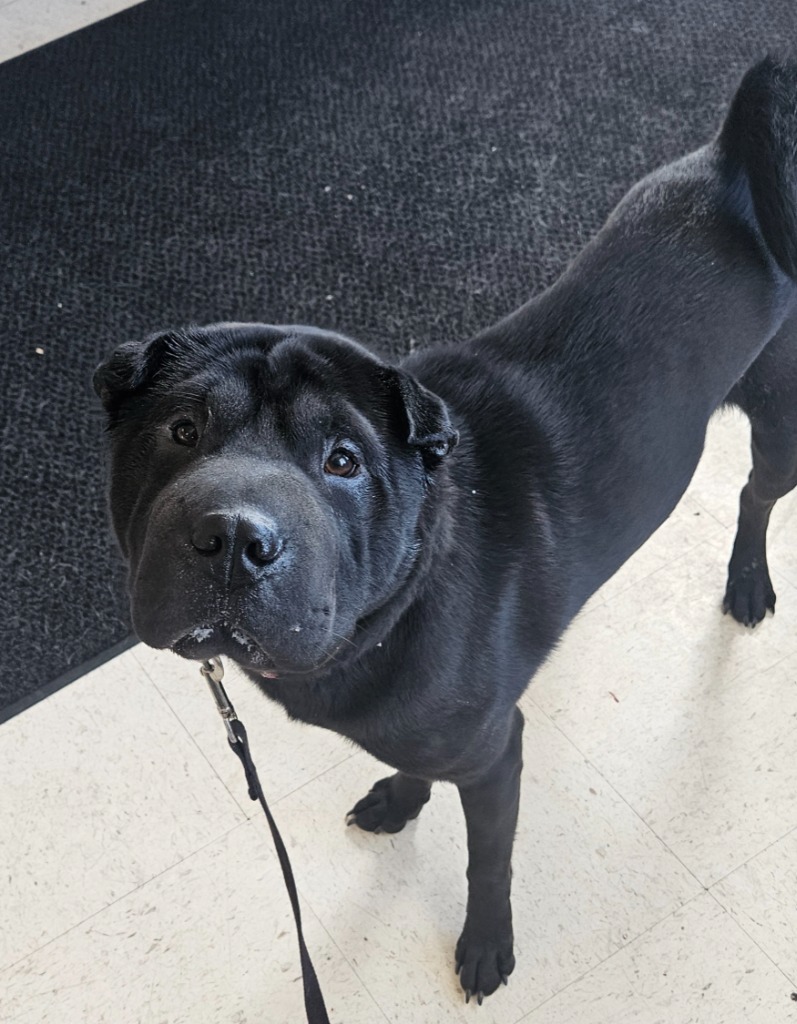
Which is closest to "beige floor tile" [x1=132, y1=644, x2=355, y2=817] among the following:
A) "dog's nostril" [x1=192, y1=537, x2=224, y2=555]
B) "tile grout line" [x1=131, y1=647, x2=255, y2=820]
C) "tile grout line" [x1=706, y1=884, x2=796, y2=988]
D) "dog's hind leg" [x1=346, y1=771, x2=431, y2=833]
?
"tile grout line" [x1=131, y1=647, x2=255, y2=820]

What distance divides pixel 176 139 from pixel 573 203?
41.4 inches

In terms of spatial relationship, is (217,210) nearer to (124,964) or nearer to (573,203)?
(573,203)

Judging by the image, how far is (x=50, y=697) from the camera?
1.92 meters

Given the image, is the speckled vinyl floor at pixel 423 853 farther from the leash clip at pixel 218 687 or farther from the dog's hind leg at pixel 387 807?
the leash clip at pixel 218 687

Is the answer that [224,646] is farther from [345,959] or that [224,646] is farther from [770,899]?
[770,899]

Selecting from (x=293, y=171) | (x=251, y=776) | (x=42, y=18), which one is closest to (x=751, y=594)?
(x=251, y=776)

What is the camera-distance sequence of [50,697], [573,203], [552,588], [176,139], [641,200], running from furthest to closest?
[176,139] → [573,203] → [50,697] → [641,200] → [552,588]

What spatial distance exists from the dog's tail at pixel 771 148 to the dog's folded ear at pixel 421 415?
62 cm

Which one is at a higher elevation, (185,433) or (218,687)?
(185,433)

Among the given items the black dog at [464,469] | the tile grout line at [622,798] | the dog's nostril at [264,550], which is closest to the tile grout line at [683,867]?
the tile grout line at [622,798]

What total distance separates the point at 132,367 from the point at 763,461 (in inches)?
43.6

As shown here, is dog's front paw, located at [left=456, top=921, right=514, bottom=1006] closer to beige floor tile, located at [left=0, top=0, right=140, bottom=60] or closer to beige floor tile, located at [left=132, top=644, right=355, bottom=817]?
beige floor tile, located at [left=132, top=644, right=355, bottom=817]

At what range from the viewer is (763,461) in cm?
180

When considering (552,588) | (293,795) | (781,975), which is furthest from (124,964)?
(781,975)
